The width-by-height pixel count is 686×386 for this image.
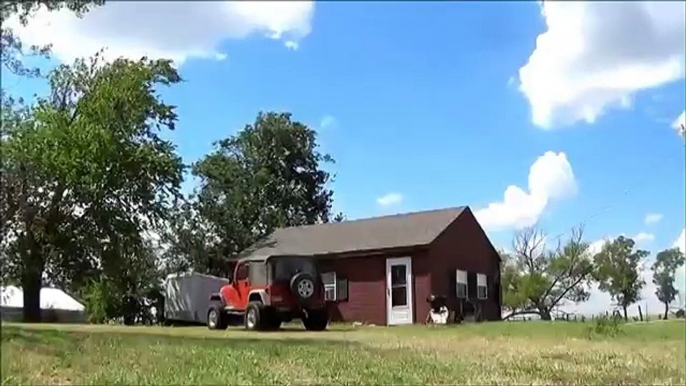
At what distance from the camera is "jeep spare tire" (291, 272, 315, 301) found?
19.2 meters

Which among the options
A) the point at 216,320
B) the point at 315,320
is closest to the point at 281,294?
the point at 315,320

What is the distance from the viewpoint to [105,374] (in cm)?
780

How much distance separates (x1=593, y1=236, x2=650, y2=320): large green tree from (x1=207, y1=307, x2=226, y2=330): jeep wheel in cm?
2844

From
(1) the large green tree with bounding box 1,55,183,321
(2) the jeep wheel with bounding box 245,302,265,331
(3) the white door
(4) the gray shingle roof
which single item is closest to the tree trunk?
(1) the large green tree with bounding box 1,55,183,321

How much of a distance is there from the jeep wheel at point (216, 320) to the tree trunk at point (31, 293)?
5806 millimetres

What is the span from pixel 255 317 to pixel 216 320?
2.24 metres

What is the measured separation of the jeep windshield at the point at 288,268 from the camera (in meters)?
19.4

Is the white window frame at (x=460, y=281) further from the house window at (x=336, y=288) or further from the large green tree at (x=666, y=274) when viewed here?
the large green tree at (x=666, y=274)

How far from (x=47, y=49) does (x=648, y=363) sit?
10.4 m

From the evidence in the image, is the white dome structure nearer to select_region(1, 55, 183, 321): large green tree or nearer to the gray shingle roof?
select_region(1, 55, 183, 321): large green tree

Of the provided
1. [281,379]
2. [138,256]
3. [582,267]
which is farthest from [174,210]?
[582,267]

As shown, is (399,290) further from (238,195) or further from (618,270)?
(618,270)

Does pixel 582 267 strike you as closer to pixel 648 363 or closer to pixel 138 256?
pixel 138 256

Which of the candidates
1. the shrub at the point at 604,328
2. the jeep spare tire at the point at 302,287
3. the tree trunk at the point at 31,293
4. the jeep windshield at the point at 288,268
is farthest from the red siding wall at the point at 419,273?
the tree trunk at the point at 31,293
